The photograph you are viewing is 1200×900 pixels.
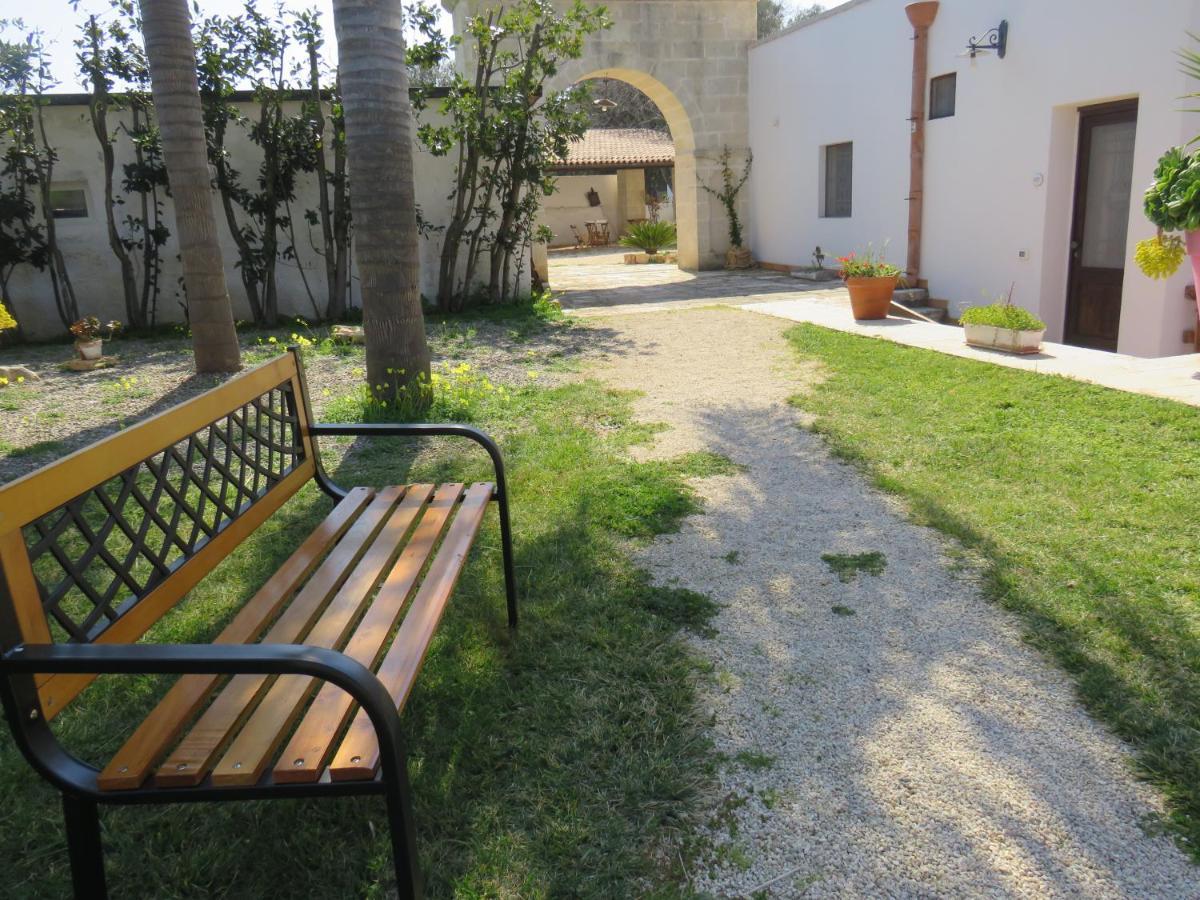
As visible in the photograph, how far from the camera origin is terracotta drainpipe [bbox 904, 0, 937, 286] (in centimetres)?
1150

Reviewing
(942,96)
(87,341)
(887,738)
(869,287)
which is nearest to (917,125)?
(942,96)

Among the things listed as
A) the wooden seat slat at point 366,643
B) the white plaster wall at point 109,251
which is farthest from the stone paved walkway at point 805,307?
the wooden seat slat at point 366,643

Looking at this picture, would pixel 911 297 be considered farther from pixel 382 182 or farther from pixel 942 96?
pixel 382 182

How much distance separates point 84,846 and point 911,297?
12.0 metres

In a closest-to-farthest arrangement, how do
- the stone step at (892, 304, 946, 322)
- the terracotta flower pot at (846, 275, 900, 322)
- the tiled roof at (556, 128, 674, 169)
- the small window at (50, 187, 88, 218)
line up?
the terracotta flower pot at (846, 275, 900, 322) → the small window at (50, 187, 88, 218) → the stone step at (892, 304, 946, 322) → the tiled roof at (556, 128, 674, 169)

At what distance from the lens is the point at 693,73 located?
16484 mm

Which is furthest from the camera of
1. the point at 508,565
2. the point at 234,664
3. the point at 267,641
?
the point at 508,565

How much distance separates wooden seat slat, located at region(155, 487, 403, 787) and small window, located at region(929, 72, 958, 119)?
11172 millimetres

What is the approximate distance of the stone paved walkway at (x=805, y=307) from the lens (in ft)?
20.0

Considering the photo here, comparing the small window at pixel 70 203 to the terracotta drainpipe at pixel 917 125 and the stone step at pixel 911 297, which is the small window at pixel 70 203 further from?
the terracotta drainpipe at pixel 917 125

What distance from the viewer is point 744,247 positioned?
17.8 m

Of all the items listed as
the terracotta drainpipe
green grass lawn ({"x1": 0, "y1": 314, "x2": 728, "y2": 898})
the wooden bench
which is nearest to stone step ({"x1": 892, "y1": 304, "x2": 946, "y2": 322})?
the terracotta drainpipe

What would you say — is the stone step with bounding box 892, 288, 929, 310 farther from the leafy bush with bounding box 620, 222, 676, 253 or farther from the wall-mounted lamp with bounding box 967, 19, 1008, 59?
the leafy bush with bounding box 620, 222, 676, 253

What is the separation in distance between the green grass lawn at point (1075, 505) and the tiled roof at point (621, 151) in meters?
21.3
